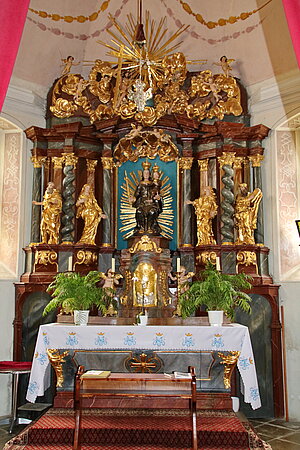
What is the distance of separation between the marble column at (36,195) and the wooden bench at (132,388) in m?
4.39

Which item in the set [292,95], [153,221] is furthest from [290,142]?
[153,221]

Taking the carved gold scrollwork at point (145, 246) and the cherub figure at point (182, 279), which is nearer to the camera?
the cherub figure at point (182, 279)

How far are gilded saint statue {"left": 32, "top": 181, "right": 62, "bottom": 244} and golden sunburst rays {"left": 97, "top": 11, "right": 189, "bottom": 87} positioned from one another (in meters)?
2.85

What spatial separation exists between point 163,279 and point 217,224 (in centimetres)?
155

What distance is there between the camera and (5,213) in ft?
33.3

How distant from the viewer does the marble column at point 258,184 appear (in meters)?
9.84

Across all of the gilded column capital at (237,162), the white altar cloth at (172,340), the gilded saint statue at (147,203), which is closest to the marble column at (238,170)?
the gilded column capital at (237,162)

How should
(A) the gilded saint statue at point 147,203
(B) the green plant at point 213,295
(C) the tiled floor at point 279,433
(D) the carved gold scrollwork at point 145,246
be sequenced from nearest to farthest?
(C) the tiled floor at point 279,433 → (B) the green plant at point 213,295 → (D) the carved gold scrollwork at point 145,246 → (A) the gilded saint statue at point 147,203

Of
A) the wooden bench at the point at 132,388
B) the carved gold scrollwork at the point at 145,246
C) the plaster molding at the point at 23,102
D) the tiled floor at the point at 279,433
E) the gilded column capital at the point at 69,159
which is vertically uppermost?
the plaster molding at the point at 23,102

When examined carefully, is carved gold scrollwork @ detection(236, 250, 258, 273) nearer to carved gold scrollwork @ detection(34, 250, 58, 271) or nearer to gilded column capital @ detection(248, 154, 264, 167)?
gilded column capital @ detection(248, 154, 264, 167)

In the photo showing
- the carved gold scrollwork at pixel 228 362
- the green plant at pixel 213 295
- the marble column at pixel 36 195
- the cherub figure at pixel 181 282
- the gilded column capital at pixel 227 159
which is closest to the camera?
the carved gold scrollwork at pixel 228 362

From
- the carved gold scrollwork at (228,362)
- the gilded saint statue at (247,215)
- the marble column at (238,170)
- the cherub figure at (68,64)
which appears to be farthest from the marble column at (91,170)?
the carved gold scrollwork at (228,362)

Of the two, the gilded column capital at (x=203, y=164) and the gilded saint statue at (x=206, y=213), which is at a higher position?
the gilded column capital at (x=203, y=164)

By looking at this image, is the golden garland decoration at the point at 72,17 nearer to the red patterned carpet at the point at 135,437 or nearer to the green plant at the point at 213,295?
the green plant at the point at 213,295
